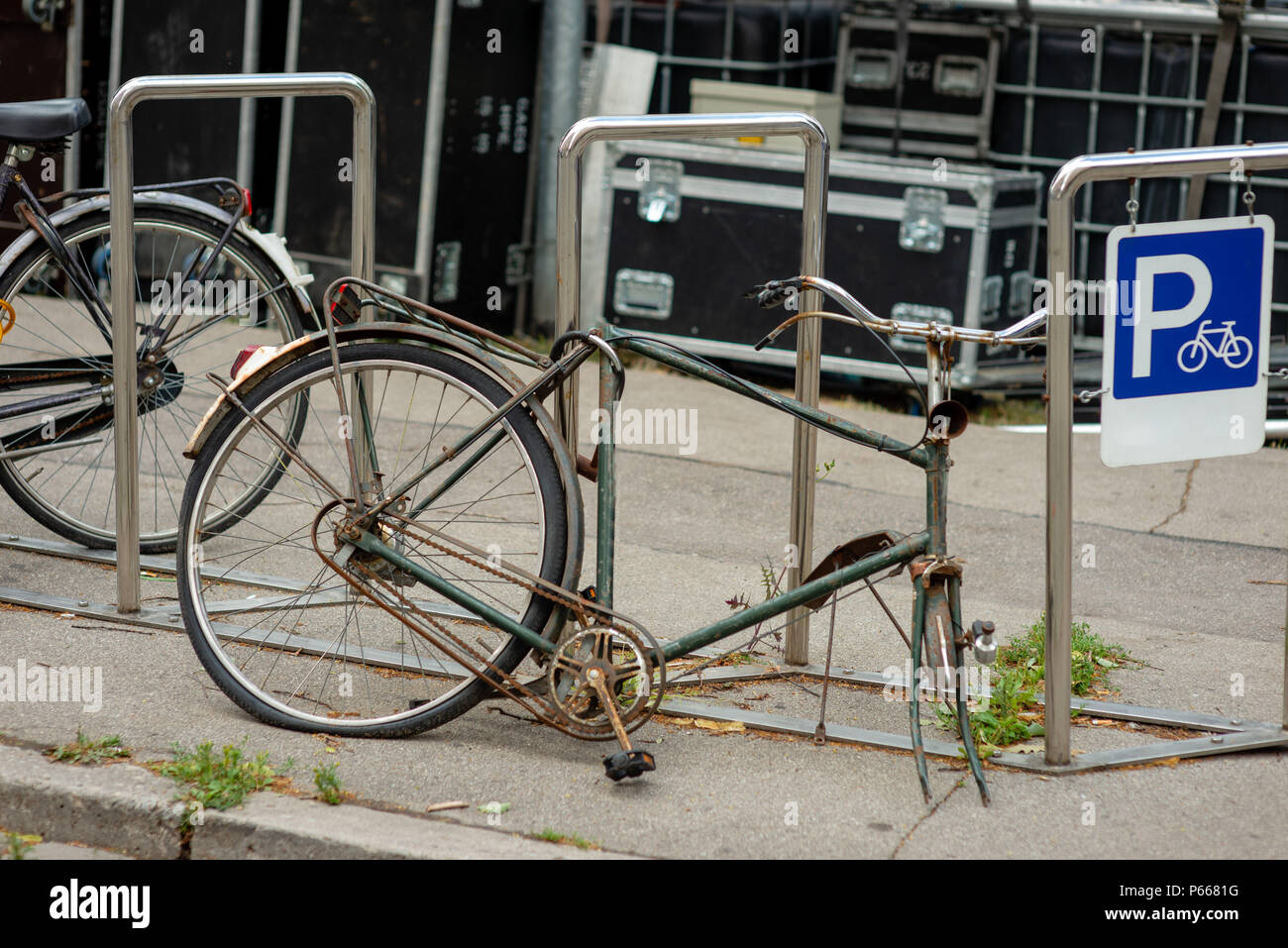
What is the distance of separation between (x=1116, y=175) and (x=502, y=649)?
1.67m

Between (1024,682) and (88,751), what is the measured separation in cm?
222

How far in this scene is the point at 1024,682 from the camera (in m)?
3.75

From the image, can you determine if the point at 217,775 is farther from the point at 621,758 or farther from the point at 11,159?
the point at 11,159

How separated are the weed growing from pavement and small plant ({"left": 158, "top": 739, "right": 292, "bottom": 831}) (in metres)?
1.51

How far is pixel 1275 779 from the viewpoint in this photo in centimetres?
331

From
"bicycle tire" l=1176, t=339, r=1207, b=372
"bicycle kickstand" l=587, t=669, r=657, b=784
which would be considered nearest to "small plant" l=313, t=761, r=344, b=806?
"bicycle kickstand" l=587, t=669, r=657, b=784

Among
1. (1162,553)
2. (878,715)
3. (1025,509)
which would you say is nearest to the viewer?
(878,715)

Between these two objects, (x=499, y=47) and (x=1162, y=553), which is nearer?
(x=1162, y=553)

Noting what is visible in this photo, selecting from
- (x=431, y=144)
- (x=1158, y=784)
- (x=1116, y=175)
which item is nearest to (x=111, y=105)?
(x=1116, y=175)

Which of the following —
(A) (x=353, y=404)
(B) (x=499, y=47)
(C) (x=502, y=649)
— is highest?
(B) (x=499, y=47)

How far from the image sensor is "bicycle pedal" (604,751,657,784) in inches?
123

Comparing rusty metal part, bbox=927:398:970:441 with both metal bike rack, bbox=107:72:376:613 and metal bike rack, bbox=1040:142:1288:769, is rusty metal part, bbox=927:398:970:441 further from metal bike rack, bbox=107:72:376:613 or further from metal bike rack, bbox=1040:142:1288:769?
metal bike rack, bbox=107:72:376:613

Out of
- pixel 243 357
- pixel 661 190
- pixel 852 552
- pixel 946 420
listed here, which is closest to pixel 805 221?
pixel 946 420

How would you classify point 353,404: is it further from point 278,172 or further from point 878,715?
point 278,172
